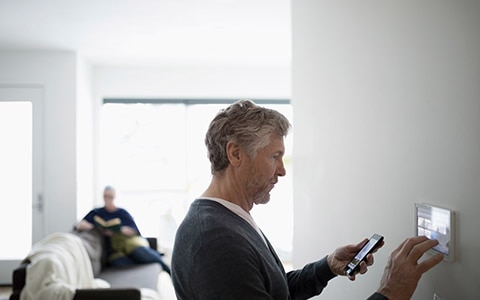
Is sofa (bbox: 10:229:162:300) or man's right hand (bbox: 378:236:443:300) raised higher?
man's right hand (bbox: 378:236:443:300)

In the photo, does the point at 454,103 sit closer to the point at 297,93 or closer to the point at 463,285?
the point at 463,285

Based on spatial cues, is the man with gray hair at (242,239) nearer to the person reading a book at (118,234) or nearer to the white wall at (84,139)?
the person reading a book at (118,234)

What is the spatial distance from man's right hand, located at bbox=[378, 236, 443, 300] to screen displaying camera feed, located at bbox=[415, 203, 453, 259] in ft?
0.07

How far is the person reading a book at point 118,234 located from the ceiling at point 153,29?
5.05ft

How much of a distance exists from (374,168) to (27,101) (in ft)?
16.4

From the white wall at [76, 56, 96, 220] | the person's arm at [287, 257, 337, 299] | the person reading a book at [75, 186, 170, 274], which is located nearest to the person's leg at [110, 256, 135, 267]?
the person reading a book at [75, 186, 170, 274]

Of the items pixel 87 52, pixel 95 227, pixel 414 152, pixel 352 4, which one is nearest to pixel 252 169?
pixel 414 152

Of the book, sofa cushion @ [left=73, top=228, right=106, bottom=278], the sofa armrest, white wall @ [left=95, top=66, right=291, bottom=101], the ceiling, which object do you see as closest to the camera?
the sofa armrest

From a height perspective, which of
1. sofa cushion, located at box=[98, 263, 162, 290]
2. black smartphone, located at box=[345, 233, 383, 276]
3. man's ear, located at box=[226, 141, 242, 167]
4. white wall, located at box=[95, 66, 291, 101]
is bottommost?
sofa cushion, located at box=[98, 263, 162, 290]

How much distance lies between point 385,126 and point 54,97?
16.0 ft

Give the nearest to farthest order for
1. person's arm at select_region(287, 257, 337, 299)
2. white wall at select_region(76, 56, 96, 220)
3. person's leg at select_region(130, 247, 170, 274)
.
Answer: person's arm at select_region(287, 257, 337, 299) → person's leg at select_region(130, 247, 170, 274) → white wall at select_region(76, 56, 96, 220)

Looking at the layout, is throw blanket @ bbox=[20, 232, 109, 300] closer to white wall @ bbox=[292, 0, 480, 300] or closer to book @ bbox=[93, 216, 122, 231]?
book @ bbox=[93, 216, 122, 231]

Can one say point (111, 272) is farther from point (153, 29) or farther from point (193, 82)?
point (193, 82)

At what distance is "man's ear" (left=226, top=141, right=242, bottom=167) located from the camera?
1.36m
